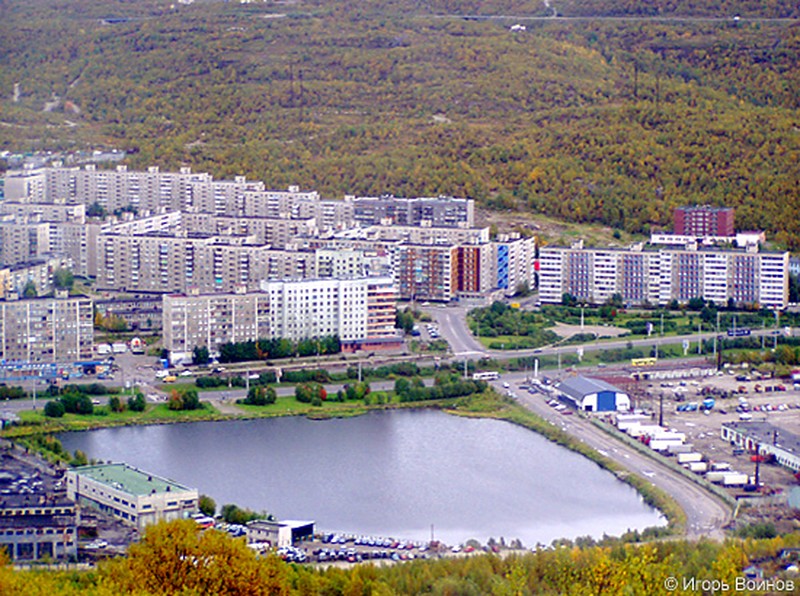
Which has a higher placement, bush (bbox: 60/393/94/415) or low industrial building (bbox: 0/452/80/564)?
bush (bbox: 60/393/94/415)

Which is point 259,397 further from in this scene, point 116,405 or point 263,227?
point 263,227

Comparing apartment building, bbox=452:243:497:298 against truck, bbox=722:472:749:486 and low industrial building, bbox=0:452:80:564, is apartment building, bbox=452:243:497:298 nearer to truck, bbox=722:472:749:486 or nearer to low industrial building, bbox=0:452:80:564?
truck, bbox=722:472:749:486

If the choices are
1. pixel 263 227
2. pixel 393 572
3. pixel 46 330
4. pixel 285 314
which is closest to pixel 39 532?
pixel 393 572

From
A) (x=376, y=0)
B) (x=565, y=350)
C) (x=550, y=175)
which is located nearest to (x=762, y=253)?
(x=565, y=350)

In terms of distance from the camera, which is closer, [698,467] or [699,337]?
[698,467]

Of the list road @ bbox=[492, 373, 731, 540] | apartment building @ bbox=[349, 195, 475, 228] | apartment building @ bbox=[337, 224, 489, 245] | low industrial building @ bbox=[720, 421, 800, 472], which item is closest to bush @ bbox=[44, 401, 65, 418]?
road @ bbox=[492, 373, 731, 540]

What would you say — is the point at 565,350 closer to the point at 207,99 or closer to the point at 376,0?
the point at 207,99
